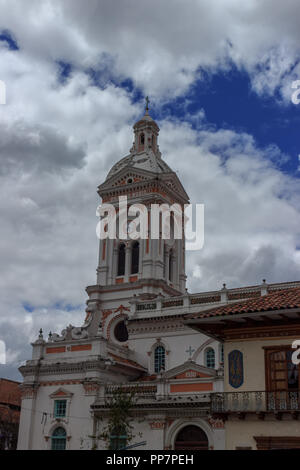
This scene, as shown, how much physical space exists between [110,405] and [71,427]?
18.3ft

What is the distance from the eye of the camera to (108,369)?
41.4 metres

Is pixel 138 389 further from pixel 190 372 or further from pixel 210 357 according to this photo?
pixel 210 357

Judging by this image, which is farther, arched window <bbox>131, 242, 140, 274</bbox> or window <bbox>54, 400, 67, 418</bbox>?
arched window <bbox>131, 242, 140, 274</bbox>

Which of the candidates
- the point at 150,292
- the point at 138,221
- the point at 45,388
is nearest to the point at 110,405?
the point at 45,388

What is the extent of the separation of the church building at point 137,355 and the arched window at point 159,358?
76mm

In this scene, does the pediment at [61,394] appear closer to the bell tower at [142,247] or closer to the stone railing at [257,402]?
the bell tower at [142,247]

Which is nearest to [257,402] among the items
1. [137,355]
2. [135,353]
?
[137,355]

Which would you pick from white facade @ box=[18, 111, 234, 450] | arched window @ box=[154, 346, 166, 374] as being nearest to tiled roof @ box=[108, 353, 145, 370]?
white facade @ box=[18, 111, 234, 450]

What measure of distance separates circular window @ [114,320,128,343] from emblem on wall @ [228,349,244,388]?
25.4 meters

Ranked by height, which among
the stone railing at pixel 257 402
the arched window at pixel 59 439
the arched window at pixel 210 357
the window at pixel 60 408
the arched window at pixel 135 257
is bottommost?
the stone railing at pixel 257 402

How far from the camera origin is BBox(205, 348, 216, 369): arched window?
41.0 m

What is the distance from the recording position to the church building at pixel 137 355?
119 feet

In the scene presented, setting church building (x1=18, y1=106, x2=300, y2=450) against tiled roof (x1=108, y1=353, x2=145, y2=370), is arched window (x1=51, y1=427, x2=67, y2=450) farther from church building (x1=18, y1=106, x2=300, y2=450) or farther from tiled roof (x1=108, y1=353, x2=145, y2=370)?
tiled roof (x1=108, y1=353, x2=145, y2=370)

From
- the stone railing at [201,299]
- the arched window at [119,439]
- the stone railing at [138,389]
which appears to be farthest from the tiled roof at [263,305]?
the stone railing at [201,299]
